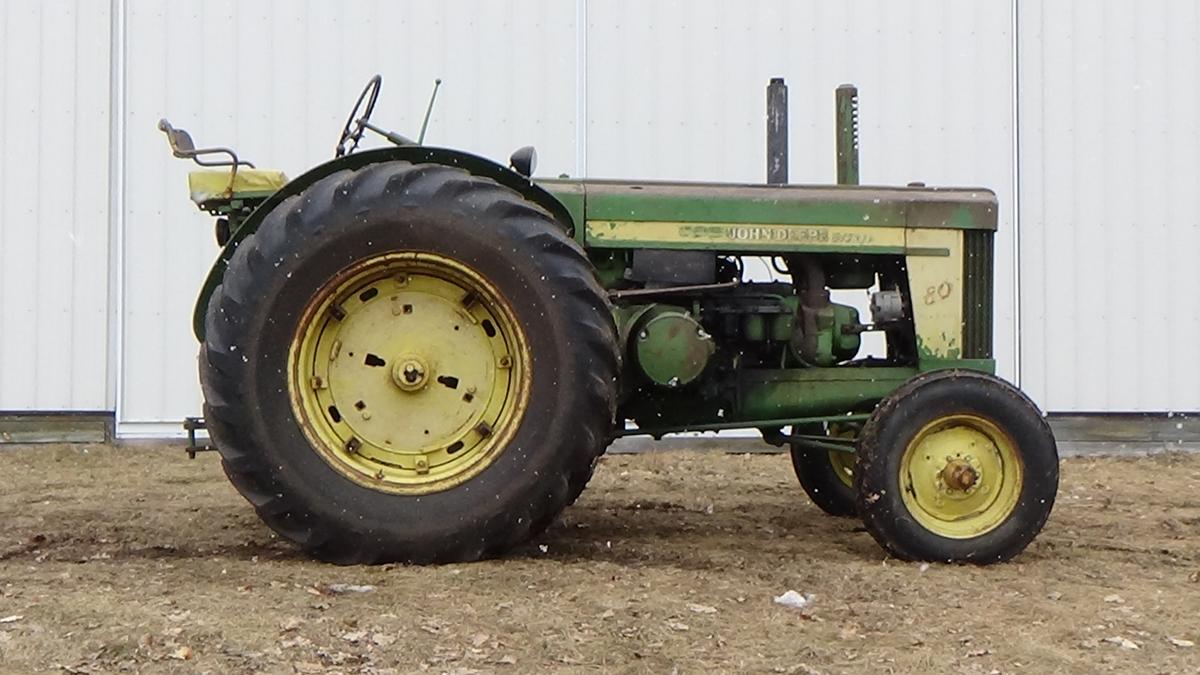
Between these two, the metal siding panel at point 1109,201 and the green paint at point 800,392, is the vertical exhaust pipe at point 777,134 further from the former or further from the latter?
the metal siding panel at point 1109,201

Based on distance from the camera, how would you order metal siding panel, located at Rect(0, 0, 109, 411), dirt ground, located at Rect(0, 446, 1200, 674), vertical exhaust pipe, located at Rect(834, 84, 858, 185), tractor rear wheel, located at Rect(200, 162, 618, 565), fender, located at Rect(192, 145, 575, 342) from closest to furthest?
dirt ground, located at Rect(0, 446, 1200, 674)
tractor rear wheel, located at Rect(200, 162, 618, 565)
fender, located at Rect(192, 145, 575, 342)
vertical exhaust pipe, located at Rect(834, 84, 858, 185)
metal siding panel, located at Rect(0, 0, 109, 411)

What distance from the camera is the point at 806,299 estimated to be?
4.98 metres

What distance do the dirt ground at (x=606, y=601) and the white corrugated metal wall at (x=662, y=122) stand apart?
106 inches

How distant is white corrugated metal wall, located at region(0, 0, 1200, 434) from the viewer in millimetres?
8062

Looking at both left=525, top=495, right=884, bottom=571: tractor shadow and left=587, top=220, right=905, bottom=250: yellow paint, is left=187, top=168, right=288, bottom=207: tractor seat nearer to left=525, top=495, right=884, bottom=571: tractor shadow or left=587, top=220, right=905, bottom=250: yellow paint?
left=587, top=220, right=905, bottom=250: yellow paint

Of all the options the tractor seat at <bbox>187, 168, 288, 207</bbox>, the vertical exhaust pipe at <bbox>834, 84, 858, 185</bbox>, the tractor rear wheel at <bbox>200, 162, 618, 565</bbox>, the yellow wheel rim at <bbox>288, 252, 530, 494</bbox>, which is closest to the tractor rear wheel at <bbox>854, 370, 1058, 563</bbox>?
the tractor rear wheel at <bbox>200, 162, 618, 565</bbox>

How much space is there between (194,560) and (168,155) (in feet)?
14.5

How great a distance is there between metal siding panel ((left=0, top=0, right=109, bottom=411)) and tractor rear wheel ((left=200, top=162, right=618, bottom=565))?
14.3 feet

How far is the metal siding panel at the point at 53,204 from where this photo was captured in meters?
8.04

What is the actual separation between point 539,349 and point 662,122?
4.38 meters

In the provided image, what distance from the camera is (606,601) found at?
3.69 meters

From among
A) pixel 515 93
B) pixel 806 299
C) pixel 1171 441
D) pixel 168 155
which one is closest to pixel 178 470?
pixel 168 155

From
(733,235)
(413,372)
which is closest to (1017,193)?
(733,235)

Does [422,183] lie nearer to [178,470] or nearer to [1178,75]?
[178,470]
